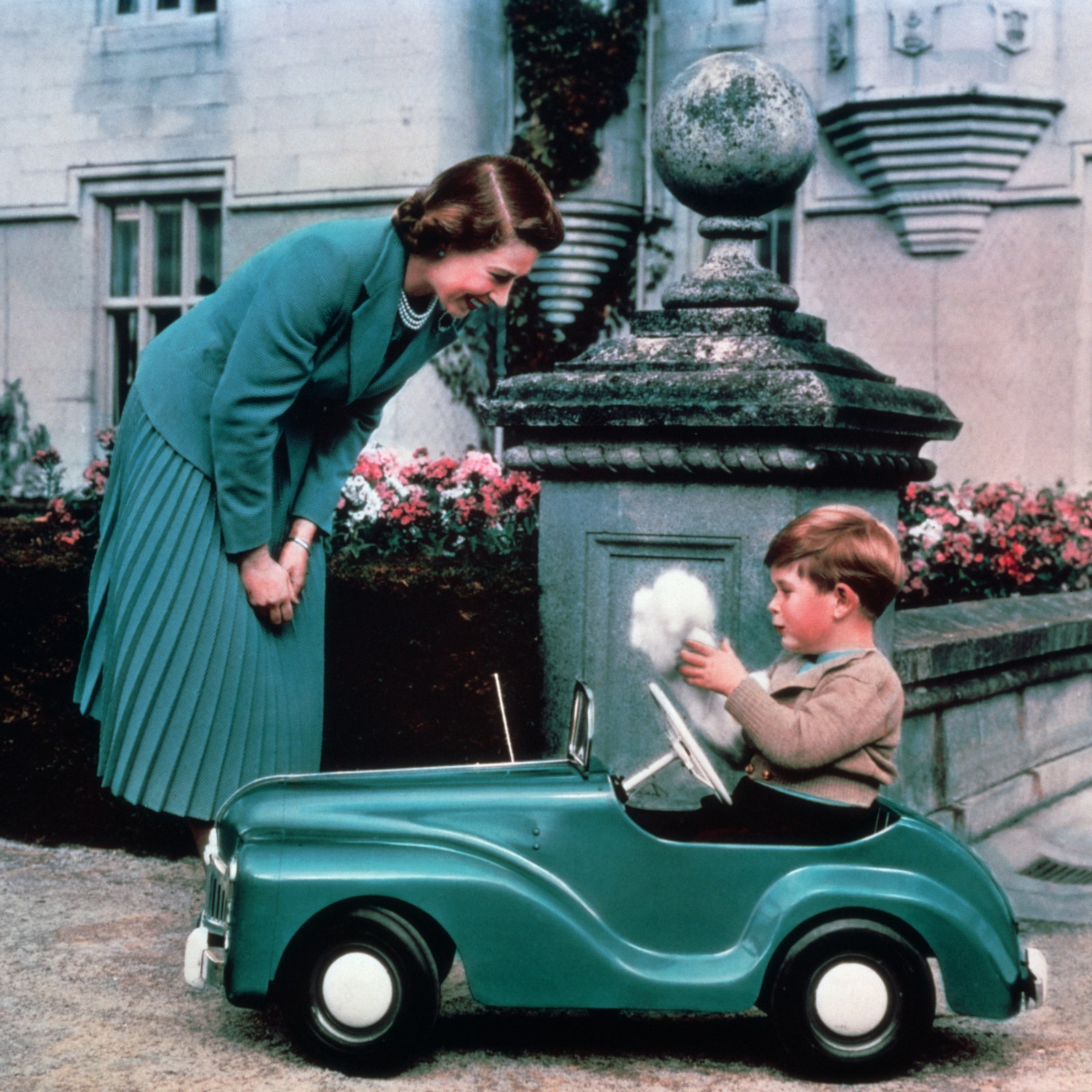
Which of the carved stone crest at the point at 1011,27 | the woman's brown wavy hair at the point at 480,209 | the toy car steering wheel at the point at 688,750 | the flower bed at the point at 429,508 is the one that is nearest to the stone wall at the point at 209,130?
the carved stone crest at the point at 1011,27

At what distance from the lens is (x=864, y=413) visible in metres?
3.49

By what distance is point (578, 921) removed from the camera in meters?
2.63

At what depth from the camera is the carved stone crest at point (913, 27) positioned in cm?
945

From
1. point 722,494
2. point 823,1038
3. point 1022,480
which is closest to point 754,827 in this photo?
point 823,1038

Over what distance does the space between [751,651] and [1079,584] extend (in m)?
3.64

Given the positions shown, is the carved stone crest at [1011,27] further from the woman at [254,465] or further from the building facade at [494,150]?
the woman at [254,465]

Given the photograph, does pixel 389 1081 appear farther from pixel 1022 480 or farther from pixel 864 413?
pixel 1022 480

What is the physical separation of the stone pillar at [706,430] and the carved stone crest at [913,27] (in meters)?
6.19

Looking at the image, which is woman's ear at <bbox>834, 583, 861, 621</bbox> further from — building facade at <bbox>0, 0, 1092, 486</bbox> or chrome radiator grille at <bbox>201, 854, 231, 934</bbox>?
building facade at <bbox>0, 0, 1092, 486</bbox>

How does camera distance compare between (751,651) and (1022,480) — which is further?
(1022,480)

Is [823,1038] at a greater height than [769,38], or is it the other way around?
[769,38]

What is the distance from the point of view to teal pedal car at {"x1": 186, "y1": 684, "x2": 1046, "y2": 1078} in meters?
2.59

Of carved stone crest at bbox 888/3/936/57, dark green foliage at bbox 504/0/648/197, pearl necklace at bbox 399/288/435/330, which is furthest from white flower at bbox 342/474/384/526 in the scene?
carved stone crest at bbox 888/3/936/57

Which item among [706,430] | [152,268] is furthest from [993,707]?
[152,268]
